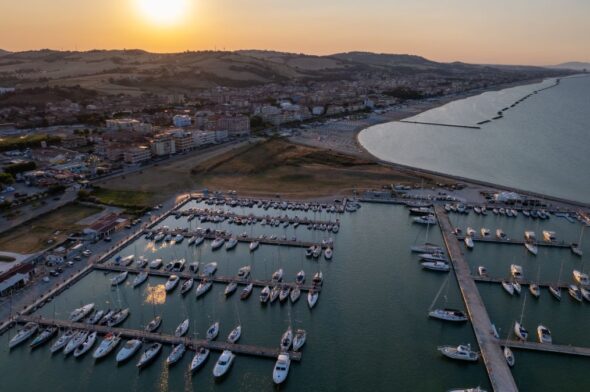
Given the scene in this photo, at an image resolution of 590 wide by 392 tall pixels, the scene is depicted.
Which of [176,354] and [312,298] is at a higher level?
[312,298]

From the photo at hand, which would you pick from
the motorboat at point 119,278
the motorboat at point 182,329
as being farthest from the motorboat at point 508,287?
the motorboat at point 119,278

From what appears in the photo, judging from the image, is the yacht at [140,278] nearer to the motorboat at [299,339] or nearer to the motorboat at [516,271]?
the motorboat at [299,339]

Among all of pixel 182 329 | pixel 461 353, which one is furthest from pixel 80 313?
pixel 461 353

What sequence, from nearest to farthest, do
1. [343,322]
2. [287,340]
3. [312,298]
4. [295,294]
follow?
[287,340], [343,322], [312,298], [295,294]

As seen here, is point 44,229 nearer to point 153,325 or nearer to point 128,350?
point 153,325

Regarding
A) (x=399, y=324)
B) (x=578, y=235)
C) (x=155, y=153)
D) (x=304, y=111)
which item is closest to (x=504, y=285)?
(x=399, y=324)

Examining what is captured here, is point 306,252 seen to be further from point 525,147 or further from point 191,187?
point 525,147

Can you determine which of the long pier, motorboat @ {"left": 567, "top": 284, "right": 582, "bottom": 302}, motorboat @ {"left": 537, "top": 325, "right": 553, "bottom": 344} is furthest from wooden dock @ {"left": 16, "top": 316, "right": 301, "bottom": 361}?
motorboat @ {"left": 567, "top": 284, "right": 582, "bottom": 302}
